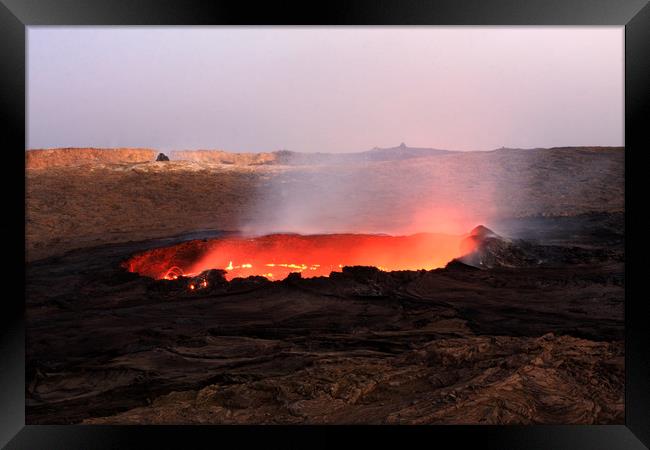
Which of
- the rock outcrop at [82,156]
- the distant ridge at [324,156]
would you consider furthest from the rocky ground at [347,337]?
the rock outcrop at [82,156]

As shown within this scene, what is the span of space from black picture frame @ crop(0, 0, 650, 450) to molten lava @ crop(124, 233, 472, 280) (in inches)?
78.8

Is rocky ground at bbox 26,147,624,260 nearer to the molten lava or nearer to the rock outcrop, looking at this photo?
the rock outcrop

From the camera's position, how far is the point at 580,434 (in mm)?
4191

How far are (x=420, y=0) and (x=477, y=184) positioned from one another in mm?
5183

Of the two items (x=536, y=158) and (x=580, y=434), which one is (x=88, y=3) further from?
(x=536, y=158)

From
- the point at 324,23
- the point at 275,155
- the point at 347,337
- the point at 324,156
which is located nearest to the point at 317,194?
the point at 324,156

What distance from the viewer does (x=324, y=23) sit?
4125mm

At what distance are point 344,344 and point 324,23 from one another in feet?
9.67

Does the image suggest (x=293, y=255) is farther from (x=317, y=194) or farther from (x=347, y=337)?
(x=317, y=194)

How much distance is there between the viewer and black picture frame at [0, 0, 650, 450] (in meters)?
3.91

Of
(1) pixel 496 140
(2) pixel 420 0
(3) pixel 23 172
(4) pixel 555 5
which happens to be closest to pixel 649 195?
(4) pixel 555 5

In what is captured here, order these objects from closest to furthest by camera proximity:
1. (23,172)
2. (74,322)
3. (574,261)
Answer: (23,172), (74,322), (574,261)

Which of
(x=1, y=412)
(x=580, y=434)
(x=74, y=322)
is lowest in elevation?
(x=580, y=434)

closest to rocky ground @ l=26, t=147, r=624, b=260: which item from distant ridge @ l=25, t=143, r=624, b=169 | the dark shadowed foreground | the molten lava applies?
distant ridge @ l=25, t=143, r=624, b=169
